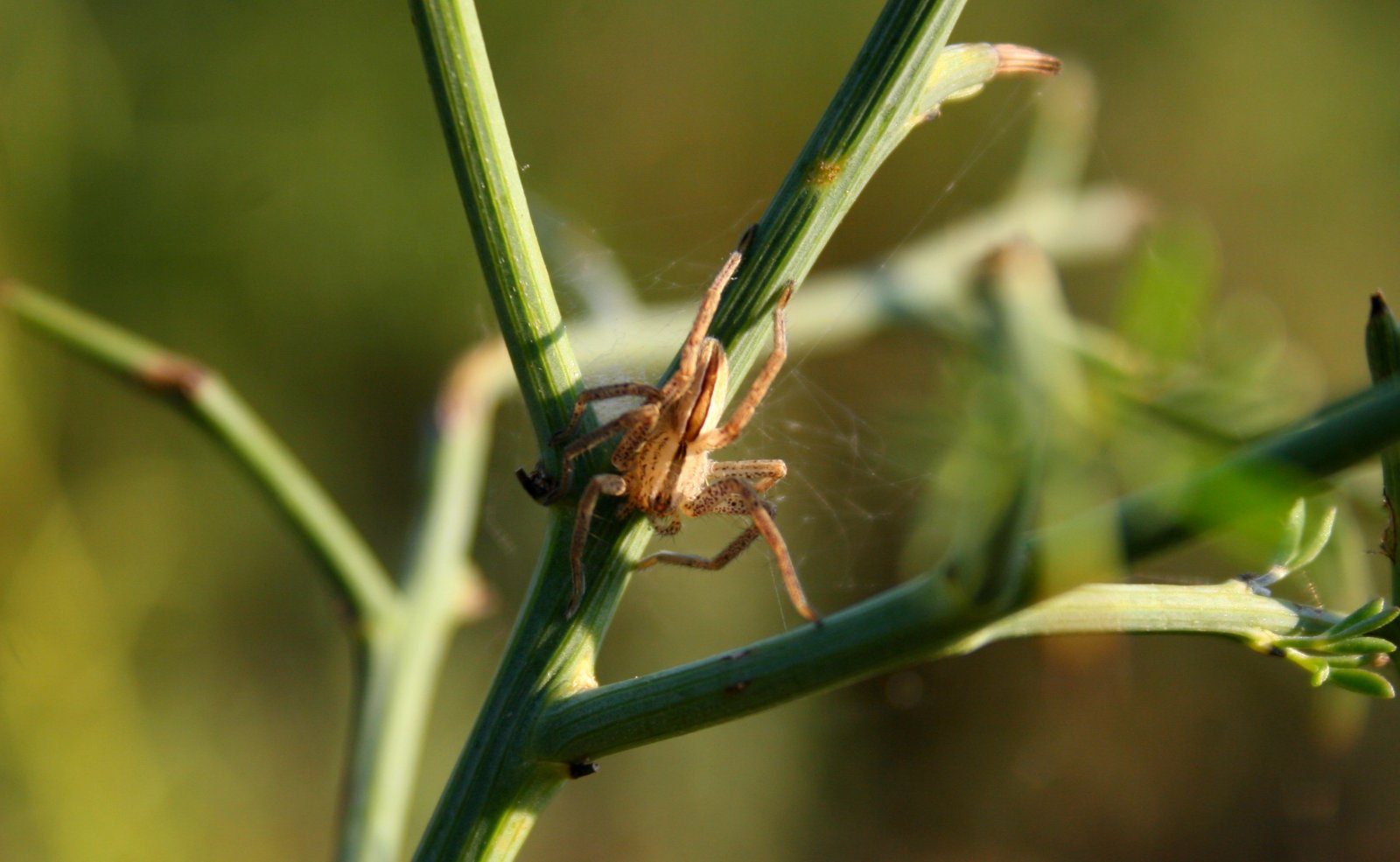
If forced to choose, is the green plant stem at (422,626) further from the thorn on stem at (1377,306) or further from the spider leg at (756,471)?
the thorn on stem at (1377,306)

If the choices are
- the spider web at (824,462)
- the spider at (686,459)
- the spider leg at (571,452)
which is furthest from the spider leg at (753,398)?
the spider web at (824,462)

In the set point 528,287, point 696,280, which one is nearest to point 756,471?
point 528,287

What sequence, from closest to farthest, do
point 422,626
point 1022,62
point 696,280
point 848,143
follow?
1. point 848,143
2. point 1022,62
3. point 422,626
4. point 696,280

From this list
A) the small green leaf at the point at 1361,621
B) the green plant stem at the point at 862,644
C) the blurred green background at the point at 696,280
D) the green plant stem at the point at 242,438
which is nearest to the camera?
the green plant stem at the point at 862,644

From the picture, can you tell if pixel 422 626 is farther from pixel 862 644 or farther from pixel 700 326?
pixel 862 644

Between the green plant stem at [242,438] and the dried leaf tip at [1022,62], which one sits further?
the green plant stem at [242,438]

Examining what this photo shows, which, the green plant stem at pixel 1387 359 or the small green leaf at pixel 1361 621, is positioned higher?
the green plant stem at pixel 1387 359

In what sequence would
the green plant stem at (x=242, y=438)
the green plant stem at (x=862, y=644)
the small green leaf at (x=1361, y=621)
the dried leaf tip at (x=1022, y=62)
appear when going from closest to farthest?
the green plant stem at (x=862, y=644) → the small green leaf at (x=1361, y=621) → the dried leaf tip at (x=1022, y=62) → the green plant stem at (x=242, y=438)
